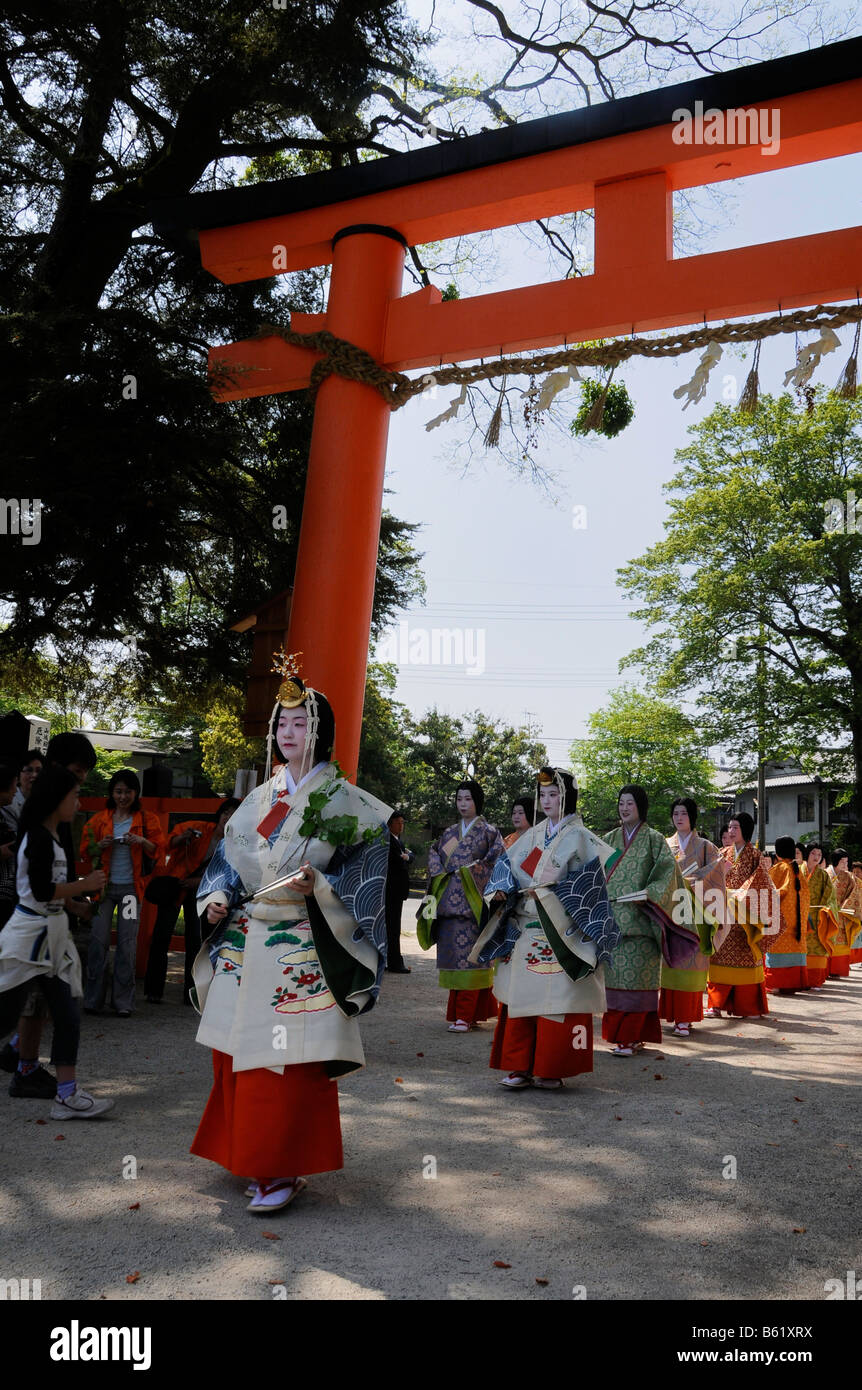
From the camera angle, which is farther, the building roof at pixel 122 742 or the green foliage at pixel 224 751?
the building roof at pixel 122 742

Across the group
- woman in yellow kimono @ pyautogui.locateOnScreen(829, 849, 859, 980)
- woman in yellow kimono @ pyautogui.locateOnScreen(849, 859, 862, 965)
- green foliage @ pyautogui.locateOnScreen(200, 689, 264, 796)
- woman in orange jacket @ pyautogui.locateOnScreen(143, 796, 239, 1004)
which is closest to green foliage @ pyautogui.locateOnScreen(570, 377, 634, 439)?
woman in orange jacket @ pyautogui.locateOnScreen(143, 796, 239, 1004)

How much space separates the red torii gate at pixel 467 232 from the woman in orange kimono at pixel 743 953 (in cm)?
419

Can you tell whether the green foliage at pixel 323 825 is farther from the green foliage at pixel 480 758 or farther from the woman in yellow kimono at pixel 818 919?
the green foliage at pixel 480 758

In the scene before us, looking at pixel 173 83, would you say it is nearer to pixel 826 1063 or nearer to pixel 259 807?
pixel 259 807

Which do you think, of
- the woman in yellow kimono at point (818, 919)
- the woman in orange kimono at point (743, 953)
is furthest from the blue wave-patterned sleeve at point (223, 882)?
the woman in yellow kimono at point (818, 919)

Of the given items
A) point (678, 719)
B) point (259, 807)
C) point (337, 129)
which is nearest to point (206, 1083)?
point (259, 807)

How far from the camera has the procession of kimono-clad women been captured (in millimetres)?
4133

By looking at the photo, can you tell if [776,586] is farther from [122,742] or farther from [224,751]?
[122,742]

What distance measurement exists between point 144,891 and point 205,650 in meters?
2.69

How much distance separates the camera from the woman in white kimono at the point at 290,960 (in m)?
4.07

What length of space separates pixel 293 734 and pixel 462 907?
4422 millimetres

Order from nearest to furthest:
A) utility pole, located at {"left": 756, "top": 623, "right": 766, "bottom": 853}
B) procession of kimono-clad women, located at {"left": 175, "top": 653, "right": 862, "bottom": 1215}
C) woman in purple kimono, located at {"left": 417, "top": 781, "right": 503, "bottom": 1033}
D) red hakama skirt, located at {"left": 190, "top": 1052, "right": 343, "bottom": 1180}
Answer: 1. red hakama skirt, located at {"left": 190, "top": 1052, "right": 343, "bottom": 1180}
2. procession of kimono-clad women, located at {"left": 175, "top": 653, "right": 862, "bottom": 1215}
3. woman in purple kimono, located at {"left": 417, "top": 781, "right": 503, "bottom": 1033}
4. utility pole, located at {"left": 756, "top": 623, "right": 766, "bottom": 853}

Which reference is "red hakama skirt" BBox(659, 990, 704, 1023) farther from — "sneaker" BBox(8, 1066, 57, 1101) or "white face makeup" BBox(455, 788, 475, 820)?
"sneaker" BBox(8, 1066, 57, 1101)

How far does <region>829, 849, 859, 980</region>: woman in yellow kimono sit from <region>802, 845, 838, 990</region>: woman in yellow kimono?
1.30m
